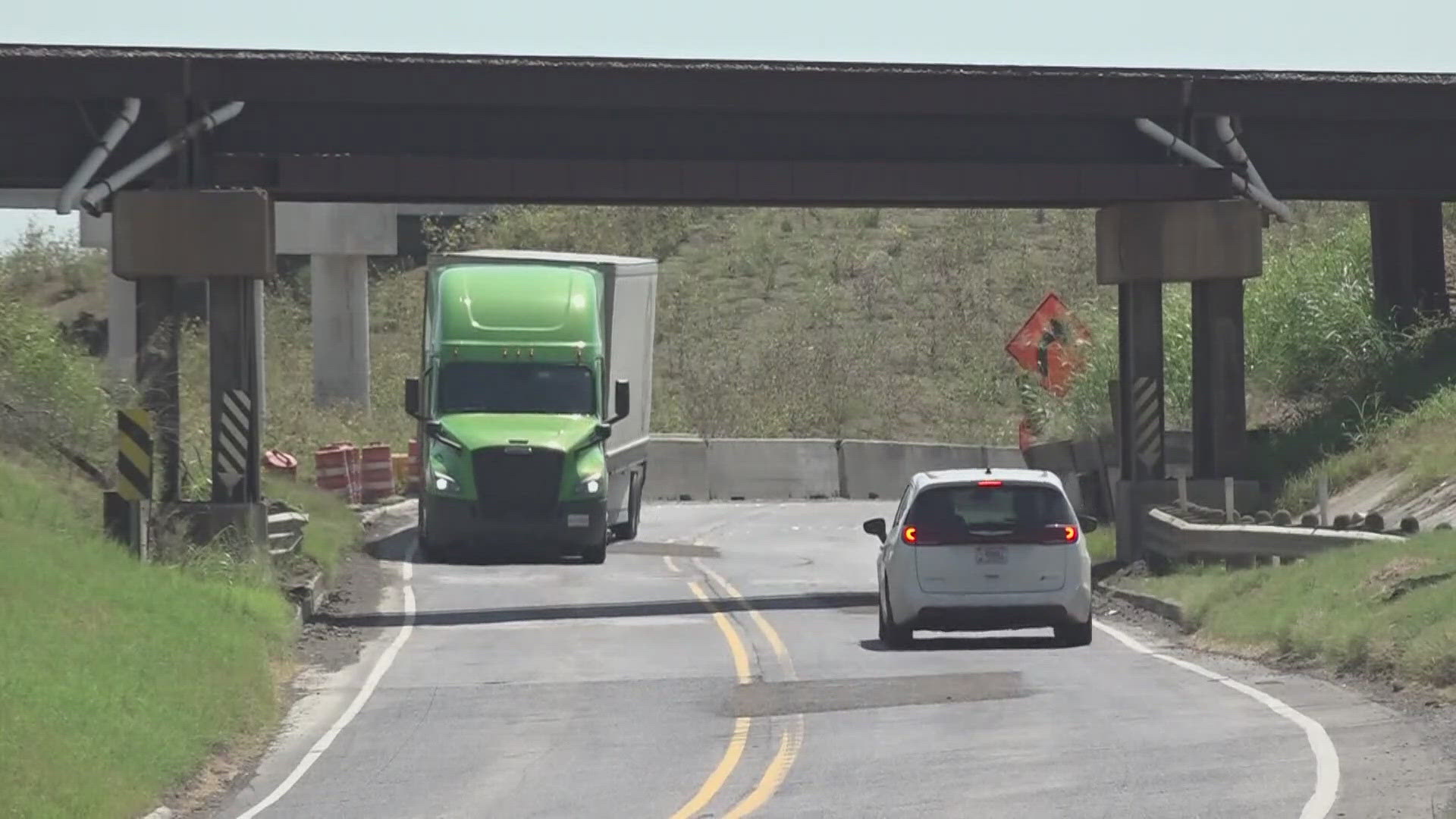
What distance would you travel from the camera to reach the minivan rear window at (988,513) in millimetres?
A: 22219

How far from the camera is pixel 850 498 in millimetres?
53312

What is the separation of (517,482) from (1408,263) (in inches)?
572

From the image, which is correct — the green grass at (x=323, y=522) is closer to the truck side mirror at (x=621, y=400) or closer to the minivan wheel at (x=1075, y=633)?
the truck side mirror at (x=621, y=400)

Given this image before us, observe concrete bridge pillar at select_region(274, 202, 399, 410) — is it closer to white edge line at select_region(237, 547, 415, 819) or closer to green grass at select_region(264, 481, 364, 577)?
green grass at select_region(264, 481, 364, 577)

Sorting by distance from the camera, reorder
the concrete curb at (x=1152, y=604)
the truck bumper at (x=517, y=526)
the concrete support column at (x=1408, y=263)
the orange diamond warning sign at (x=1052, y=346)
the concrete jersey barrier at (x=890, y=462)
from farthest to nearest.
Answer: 1. the concrete jersey barrier at (x=890, y=462)
2. the orange diamond warning sign at (x=1052, y=346)
3. the concrete support column at (x=1408, y=263)
4. the truck bumper at (x=517, y=526)
5. the concrete curb at (x=1152, y=604)

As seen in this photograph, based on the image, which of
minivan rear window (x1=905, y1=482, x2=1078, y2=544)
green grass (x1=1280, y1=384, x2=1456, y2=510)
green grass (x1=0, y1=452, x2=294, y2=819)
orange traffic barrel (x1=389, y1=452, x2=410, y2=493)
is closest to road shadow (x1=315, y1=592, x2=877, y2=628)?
green grass (x1=0, y1=452, x2=294, y2=819)

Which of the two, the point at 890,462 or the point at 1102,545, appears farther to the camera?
the point at 890,462

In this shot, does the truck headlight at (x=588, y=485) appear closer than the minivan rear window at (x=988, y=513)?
No

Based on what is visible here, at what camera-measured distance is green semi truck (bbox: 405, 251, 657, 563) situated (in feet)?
109

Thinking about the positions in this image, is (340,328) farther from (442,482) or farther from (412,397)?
(442,482)

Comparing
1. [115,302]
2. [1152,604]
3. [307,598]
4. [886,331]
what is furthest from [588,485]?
[886,331]

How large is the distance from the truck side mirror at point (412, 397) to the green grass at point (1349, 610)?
37.0 feet

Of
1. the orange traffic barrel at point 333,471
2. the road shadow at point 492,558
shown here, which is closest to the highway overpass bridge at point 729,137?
the road shadow at point 492,558

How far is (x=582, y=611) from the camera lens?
28062 mm
